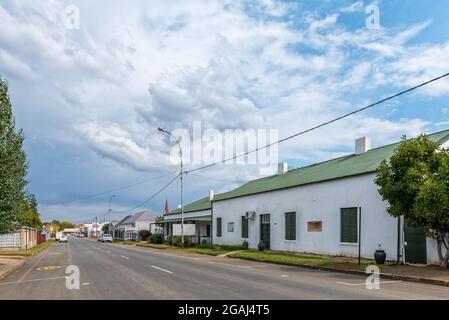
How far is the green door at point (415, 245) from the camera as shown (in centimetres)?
2098

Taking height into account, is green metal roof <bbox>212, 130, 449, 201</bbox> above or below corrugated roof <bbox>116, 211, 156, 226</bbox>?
above

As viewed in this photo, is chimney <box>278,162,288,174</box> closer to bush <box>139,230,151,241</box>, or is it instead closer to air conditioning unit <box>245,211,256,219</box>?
air conditioning unit <box>245,211,256,219</box>

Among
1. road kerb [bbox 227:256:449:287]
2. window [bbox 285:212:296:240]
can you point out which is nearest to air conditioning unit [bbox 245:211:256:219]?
window [bbox 285:212:296:240]

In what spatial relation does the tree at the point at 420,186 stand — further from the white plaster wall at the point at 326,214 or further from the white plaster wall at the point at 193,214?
the white plaster wall at the point at 193,214

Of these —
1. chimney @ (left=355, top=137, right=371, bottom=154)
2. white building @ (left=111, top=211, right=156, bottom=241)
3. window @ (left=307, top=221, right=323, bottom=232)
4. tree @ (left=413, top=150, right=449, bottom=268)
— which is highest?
chimney @ (left=355, top=137, right=371, bottom=154)

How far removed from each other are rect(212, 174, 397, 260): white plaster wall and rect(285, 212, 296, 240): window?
0.35 metres

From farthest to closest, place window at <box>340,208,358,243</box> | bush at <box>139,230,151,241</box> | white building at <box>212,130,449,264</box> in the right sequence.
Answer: bush at <box>139,230,151,241</box> < window at <box>340,208,358,243</box> < white building at <box>212,130,449,264</box>

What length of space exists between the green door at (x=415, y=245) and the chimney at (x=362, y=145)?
1081 centimetres

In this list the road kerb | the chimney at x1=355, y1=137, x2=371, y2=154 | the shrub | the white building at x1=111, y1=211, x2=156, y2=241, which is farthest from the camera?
the white building at x1=111, y1=211, x2=156, y2=241

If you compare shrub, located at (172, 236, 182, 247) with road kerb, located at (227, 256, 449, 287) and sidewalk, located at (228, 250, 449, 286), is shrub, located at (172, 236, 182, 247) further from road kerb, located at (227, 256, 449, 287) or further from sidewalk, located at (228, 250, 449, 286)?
road kerb, located at (227, 256, 449, 287)

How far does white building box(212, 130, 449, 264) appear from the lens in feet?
74.4

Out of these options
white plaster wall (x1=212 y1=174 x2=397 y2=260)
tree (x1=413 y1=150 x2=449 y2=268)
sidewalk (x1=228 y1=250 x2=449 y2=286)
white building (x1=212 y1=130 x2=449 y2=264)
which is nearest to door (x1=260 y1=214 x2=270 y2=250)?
white building (x1=212 y1=130 x2=449 y2=264)

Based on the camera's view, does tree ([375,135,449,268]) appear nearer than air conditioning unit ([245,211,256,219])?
Yes

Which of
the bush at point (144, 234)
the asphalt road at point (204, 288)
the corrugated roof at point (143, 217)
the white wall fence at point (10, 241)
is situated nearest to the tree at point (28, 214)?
the white wall fence at point (10, 241)
